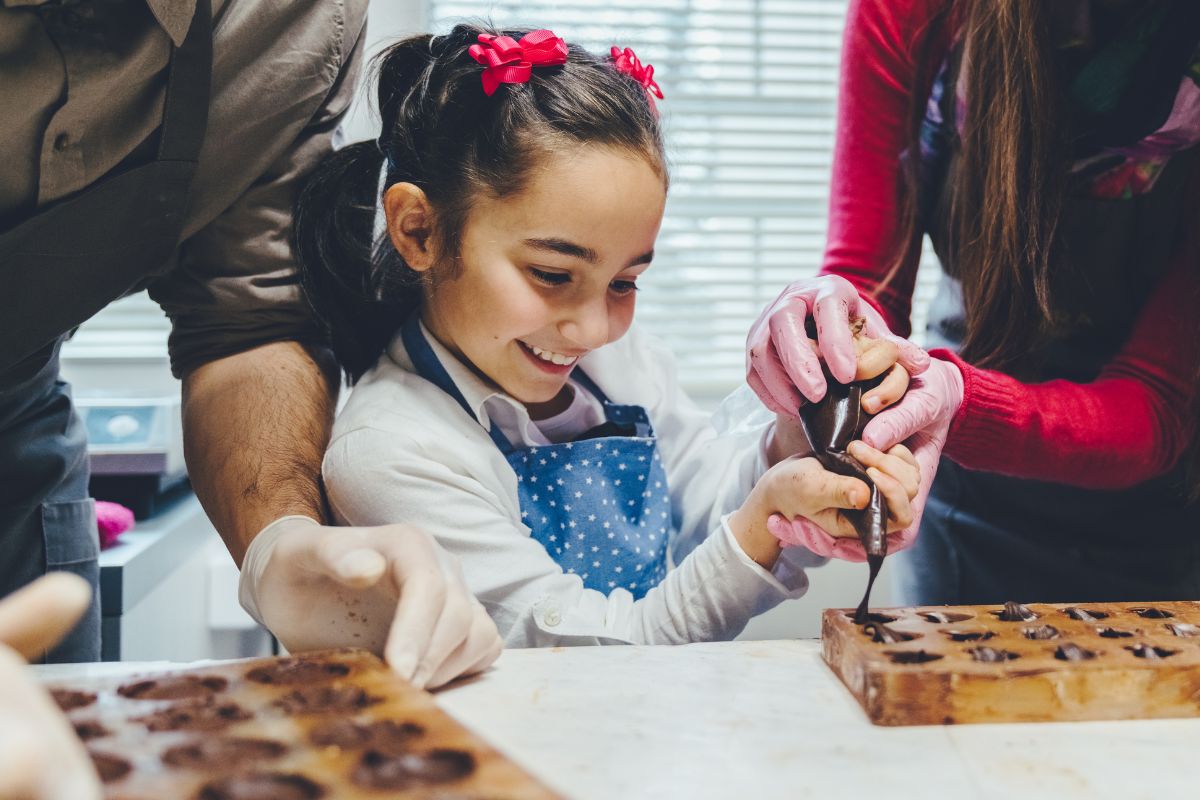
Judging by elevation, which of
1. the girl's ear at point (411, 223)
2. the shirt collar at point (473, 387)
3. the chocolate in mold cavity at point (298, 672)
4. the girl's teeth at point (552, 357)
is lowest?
the chocolate in mold cavity at point (298, 672)

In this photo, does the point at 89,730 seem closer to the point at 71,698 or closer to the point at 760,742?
the point at 71,698

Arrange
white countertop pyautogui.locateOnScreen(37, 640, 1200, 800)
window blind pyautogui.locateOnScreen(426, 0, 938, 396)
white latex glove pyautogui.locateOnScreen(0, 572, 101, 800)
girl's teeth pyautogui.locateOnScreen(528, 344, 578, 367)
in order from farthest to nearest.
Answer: window blind pyautogui.locateOnScreen(426, 0, 938, 396) < girl's teeth pyautogui.locateOnScreen(528, 344, 578, 367) < white countertop pyautogui.locateOnScreen(37, 640, 1200, 800) < white latex glove pyautogui.locateOnScreen(0, 572, 101, 800)

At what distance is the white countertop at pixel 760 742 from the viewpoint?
0.71 metres

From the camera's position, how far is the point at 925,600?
160 centimetres

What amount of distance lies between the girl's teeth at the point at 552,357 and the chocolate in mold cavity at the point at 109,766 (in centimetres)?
71

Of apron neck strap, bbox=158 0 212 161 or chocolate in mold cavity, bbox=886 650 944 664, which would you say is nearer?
chocolate in mold cavity, bbox=886 650 944 664

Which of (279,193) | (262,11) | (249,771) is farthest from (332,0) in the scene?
(249,771)

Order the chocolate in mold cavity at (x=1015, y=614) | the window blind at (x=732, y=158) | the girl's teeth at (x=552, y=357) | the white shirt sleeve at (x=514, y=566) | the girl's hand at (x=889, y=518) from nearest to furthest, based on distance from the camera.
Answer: the chocolate in mold cavity at (x=1015, y=614) → the girl's hand at (x=889, y=518) → the white shirt sleeve at (x=514, y=566) → the girl's teeth at (x=552, y=357) → the window blind at (x=732, y=158)

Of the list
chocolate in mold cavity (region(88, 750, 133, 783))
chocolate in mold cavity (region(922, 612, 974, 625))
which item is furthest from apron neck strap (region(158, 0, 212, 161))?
chocolate in mold cavity (region(922, 612, 974, 625))

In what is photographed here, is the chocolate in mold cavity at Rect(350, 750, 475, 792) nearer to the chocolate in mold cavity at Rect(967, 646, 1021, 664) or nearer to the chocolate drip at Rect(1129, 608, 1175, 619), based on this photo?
the chocolate in mold cavity at Rect(967, 646, 1021, 664)

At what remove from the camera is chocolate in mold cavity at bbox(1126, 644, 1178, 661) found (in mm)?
854

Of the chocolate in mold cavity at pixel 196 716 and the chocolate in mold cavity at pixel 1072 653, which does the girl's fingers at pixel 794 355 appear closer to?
the chocolate in mold cavity at pixel 1072 653

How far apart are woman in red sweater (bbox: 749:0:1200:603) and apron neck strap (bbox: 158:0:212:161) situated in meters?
0.68

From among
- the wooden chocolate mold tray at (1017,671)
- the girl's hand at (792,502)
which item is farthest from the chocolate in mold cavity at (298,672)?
the girl's hand at (792,502)
